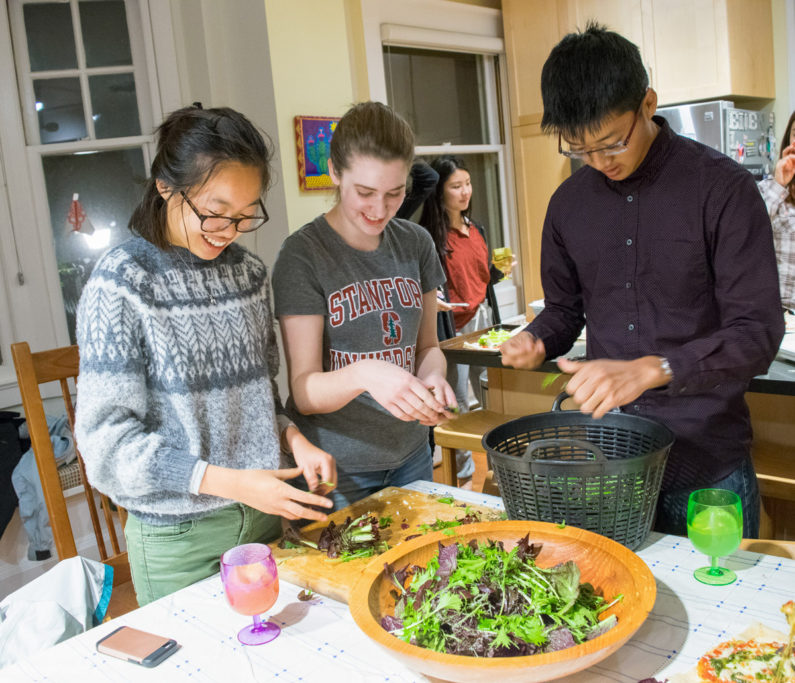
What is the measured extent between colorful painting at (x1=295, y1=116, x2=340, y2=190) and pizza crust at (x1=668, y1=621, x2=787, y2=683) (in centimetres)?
287

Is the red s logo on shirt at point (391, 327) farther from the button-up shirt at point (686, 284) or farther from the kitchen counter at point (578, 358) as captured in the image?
the kitchen counter at point (578, 358)

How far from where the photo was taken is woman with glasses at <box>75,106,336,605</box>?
1.22m

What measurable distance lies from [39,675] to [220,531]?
392mm

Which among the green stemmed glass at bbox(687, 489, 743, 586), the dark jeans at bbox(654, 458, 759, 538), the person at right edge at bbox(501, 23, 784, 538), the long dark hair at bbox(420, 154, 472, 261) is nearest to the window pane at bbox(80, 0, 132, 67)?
the long dark hair at bbox(420, 154, 472, 261)

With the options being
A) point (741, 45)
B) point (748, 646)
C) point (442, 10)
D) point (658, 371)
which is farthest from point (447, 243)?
point (748, 646)

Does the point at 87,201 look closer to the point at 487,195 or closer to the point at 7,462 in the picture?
the point at 7,462

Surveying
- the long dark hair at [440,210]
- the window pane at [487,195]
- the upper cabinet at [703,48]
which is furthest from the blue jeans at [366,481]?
the upper cabinet at [703,48]

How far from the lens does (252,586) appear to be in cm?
107

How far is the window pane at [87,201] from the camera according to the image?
3369 mm

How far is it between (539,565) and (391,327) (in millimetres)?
677

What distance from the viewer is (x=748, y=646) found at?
0.97 m

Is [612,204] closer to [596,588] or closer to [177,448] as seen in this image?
[596,588]

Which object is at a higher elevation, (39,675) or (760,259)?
(760,259)

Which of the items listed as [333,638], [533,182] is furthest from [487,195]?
[333,638]
